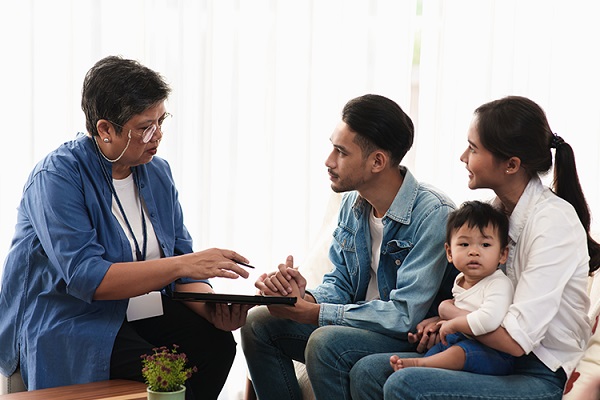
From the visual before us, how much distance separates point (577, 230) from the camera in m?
1.95

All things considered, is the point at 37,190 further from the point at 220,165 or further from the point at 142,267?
the point at 220,165

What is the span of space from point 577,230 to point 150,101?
1.24 meters

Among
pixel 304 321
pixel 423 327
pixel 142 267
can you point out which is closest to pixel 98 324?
pixel 142 267

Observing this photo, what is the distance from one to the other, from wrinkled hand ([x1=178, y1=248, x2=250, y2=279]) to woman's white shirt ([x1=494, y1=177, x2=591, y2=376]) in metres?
0.77

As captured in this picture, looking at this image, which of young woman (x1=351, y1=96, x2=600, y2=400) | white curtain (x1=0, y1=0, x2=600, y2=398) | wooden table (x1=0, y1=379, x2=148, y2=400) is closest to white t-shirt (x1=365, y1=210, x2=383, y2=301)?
young woman (x1=351, y1=96, x2=600, y2=400)

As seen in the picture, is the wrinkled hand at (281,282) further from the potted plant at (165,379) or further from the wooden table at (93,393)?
the potted plant at (165,379)

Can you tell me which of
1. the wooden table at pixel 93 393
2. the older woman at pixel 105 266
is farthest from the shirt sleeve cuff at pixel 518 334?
the wooden table at pixel 93 393

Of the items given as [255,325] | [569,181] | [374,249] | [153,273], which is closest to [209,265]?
[153,273]

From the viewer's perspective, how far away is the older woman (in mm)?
2168

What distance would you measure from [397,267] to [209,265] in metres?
0.55

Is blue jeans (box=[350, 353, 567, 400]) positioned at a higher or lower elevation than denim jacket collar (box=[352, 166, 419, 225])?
lower

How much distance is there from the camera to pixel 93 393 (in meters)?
1.92

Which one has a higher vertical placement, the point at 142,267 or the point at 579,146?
the point at 579,146

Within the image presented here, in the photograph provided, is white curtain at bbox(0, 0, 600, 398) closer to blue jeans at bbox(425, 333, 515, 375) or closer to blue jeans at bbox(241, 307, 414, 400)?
blue jeans at bbox(241, 307, 414, 400)
